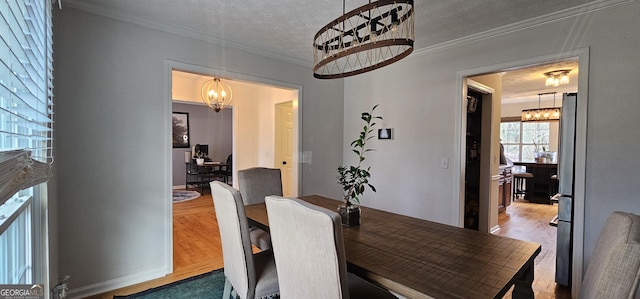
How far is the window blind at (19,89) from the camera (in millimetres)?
717

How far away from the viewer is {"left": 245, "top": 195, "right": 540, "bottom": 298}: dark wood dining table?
3.57 ft

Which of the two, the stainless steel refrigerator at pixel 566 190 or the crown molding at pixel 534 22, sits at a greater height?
the crown molding at pixel 534 22

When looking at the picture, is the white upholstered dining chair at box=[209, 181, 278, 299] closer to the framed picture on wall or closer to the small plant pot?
the small plant pot

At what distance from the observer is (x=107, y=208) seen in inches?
94.7

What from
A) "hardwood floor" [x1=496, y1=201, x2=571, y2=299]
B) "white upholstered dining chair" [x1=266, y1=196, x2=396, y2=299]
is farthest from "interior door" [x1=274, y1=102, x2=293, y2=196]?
"white upholstered dining chair" [x1=266, y1=196, x2=396, y2=299]

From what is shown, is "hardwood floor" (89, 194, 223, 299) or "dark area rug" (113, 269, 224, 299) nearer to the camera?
"dark area rug" (113, 269, 224, 299)

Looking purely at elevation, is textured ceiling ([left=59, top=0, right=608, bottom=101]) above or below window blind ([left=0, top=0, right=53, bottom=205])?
above

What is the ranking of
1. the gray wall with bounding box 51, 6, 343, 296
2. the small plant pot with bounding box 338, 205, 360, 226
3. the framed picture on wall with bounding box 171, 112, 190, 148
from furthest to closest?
the framed picture on wall with bounding box 171, 112, 190, 148 → the gray wall with bounding box 51, 6, 343, 296 → the small plant pot with bounding box 338, 205, 360, 226

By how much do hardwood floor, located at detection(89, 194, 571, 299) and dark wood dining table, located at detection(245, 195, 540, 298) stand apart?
137 centimetres

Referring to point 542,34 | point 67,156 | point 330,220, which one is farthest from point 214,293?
point 542,34

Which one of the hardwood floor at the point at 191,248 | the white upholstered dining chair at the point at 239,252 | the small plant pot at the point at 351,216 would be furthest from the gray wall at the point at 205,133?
the small plant pot at the point at 351,216

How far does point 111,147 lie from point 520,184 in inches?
309

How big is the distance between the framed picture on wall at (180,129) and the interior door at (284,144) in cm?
385

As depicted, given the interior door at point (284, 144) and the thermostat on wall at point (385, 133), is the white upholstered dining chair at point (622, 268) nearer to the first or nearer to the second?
the thermostat on wall at point (385, 133)
